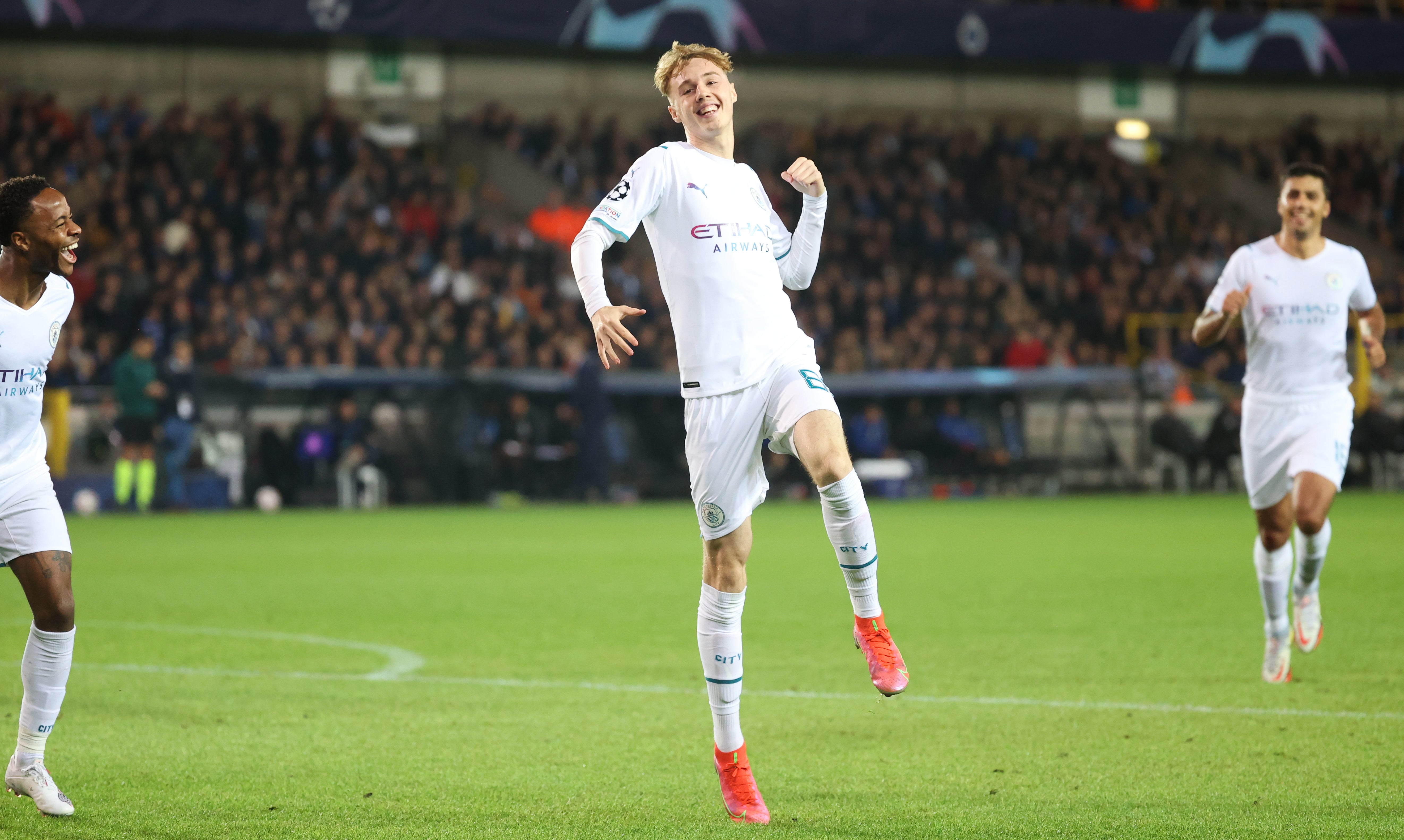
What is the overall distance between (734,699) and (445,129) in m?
25.8

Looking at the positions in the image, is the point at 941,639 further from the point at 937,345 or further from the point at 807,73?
the point at 807,73

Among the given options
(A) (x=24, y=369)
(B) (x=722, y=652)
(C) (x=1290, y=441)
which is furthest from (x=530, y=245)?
(B) (x=722, y=652)

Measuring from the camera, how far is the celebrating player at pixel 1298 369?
27.6 ft

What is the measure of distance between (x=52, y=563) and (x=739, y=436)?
236cm

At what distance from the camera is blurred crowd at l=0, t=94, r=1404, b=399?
76.7ft

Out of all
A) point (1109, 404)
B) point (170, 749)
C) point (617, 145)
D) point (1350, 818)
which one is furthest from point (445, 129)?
point (1350, 818)

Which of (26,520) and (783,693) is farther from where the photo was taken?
(783,693)

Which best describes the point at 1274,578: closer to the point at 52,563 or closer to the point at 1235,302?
the point at 1235,302

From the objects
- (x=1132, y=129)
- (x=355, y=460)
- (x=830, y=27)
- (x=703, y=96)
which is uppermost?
(x=830, y=27)

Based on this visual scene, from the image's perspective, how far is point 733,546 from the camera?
5.54m

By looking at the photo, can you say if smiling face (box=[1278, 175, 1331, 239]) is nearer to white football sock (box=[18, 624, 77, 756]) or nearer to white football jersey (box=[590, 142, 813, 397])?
white football jersey (box=[590, 142, 813, 397])

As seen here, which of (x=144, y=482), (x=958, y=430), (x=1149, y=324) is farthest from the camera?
(x=1149, y=324)

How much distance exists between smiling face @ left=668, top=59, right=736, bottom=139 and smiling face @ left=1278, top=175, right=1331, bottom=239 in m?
3.99

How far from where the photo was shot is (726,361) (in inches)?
217
